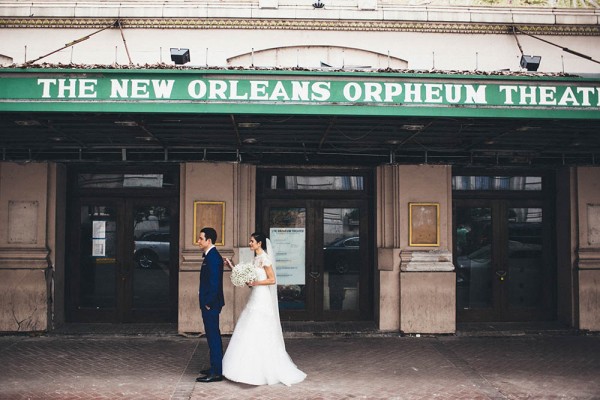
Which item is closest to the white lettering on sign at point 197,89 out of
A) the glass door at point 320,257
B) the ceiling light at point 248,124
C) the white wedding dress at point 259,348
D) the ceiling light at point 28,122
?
the ceiling light at point 248,124

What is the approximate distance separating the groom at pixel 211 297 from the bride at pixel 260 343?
0.18 m

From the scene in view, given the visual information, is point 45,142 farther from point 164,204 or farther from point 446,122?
point 446,122

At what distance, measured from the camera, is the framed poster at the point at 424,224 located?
10266 millimetres

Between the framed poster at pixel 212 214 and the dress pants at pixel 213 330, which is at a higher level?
the framed poster at pixel 212 214

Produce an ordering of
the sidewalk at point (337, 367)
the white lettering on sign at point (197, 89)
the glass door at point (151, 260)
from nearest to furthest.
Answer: the white lettering on sign at point (197, 89) < the sidewalk at point (337, 367) < the glass door at point (151, 260)

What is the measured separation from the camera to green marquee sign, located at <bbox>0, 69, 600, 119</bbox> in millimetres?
6324

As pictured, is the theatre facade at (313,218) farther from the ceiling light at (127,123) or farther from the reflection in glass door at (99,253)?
the ceiling light at (127,123)

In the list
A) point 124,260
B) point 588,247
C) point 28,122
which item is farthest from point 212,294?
point 588,247

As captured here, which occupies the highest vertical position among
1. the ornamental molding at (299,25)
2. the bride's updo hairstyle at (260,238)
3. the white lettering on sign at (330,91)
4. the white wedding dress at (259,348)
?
the ornamental molding at (299,25)

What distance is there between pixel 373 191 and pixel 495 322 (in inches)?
139

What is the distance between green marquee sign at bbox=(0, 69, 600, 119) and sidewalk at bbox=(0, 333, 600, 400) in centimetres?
345

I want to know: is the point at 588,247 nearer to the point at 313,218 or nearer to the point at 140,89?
the point at 313,218

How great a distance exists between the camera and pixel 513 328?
10.6 m

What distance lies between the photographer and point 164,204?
10773 millimetres
